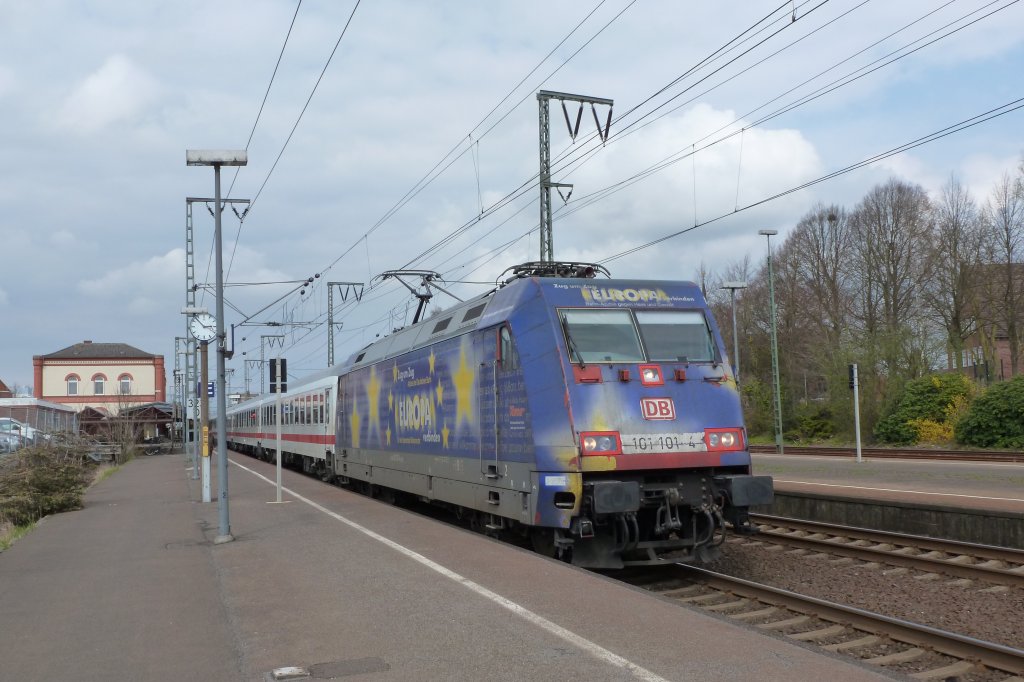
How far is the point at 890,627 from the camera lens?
737cm

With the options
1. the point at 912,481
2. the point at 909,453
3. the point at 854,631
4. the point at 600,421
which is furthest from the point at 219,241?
the point at 909,453

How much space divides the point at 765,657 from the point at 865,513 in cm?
1009

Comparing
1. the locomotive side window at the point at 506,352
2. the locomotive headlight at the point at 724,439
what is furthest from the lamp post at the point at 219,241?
the locomotive headlight at the point at 724,439

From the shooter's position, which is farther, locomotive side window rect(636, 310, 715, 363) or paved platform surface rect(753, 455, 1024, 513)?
paved platform surface rect(753, 455, 1024, 513)

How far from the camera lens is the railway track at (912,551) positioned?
985 cm

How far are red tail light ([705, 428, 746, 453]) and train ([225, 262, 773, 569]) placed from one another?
0.01 meters

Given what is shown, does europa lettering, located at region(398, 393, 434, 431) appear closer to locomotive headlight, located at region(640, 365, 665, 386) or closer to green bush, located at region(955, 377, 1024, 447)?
locomotive headlight, located at region(640, 365, 665, 386)

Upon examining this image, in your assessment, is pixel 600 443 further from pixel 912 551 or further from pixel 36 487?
→ pixel 36 487

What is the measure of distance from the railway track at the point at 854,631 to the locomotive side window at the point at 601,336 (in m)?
2.58

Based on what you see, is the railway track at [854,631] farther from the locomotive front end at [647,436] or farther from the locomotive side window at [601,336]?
the locomotive side window at [601,336]

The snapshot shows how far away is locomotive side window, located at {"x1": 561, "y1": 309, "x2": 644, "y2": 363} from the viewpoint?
381 inches

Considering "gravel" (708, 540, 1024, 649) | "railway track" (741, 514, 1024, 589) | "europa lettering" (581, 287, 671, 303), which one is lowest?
"gravel" (708, 540, 1024, 649)

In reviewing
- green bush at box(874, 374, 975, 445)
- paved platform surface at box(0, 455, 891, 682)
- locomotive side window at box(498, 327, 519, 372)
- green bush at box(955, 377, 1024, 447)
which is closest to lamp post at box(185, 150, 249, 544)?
paved platform surface at box(0, 455, 891, 682)

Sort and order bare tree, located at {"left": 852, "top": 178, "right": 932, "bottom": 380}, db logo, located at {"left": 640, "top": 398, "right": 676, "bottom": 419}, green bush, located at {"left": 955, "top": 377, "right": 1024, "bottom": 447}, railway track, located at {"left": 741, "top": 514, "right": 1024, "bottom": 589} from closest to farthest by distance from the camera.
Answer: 1. db logo, located at {"left": 640, "top": 398, "right": 676, "bottom": 419}
2. railway track, located at {"left": 741, "top": 514, "right": 1024, "bottom": 589}
3. green bush, located at {"left": 955, "top": 377, "right": 1024, "bottom": 447}
4. bare tree, located at {"left": 852, "top": 178, "right": 932, "bottom": 380}
